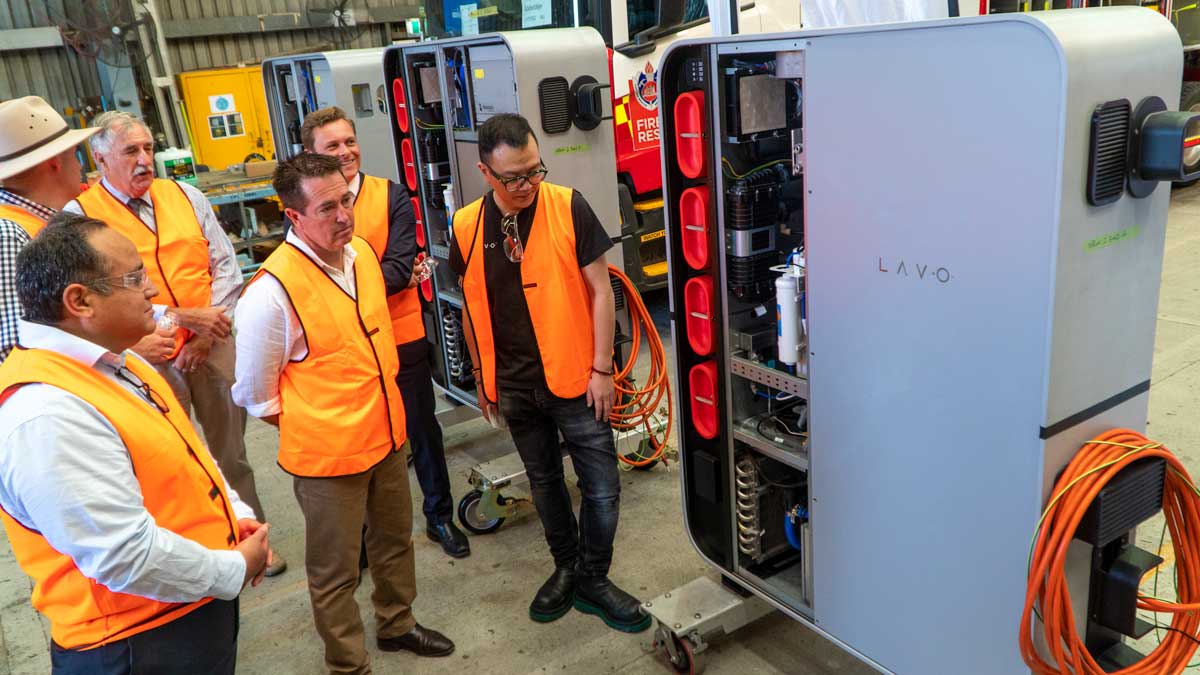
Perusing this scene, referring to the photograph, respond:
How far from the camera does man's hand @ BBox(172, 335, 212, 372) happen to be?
10.3ft

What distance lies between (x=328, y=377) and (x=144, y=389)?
67cm

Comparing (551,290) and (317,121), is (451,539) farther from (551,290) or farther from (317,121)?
(317,121)

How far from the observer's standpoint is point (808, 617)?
247cm

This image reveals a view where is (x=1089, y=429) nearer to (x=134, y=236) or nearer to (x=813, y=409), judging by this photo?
(x=813, y=409)

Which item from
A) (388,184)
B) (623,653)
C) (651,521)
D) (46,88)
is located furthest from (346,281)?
(46,88)

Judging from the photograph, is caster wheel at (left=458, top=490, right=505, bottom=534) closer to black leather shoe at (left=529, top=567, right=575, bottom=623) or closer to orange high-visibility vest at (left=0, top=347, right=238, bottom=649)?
black leather shoe at (left=529, top=567, right=575, bottom=623)

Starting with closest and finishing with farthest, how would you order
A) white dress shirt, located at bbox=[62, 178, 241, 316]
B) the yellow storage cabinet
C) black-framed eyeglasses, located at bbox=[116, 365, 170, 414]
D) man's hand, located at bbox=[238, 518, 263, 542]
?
black-framed eyeglasses, located at bbox=[116, 365, 170, 414], man's hand, located at bbox=[238, 518, 263, 542], white dress shirt, located at bbox=[62, 178, 241, 316], the yellow storage cabinet

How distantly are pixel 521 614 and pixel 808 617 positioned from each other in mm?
1120

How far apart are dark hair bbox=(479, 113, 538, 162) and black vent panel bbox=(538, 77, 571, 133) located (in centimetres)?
89

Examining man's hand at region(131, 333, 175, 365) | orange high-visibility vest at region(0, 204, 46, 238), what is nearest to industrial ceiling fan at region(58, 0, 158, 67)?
orange high-visibility vest at region(0, 204, 46, 238)

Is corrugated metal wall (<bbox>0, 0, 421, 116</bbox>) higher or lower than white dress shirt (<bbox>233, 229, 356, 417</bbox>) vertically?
higher

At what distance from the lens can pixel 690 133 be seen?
7.88 feet

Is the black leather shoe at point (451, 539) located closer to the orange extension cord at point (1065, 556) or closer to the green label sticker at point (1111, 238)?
the orange extension cord at point (1065, 556)

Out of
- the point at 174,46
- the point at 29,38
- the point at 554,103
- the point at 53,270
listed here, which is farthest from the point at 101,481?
the point at 174,46
